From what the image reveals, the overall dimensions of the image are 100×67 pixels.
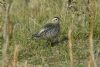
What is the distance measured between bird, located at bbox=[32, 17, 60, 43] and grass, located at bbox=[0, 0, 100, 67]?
0.46 ft

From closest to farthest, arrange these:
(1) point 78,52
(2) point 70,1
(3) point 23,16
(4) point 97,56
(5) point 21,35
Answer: (4) point 97,56, (1) point 78,52, (5) point 21,35, (2) point 70,1, (3) point 23,16

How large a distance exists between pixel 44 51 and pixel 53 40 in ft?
2.95

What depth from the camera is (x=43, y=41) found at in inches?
347

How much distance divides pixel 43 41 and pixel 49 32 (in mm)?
Answer: 423

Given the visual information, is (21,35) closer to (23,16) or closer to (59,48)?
(59,48)

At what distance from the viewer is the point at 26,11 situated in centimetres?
1105

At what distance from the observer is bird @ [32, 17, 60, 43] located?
895cm

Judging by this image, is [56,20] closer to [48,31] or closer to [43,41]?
[48,31]

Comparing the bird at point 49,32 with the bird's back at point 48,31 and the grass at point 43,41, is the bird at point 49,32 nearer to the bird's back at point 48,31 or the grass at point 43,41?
the bird's back at point 48,31

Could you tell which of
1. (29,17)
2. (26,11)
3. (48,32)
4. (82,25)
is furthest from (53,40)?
(26,11)

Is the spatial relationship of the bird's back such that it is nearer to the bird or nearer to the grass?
the bird

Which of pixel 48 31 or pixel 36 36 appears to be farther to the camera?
pixel 48 31

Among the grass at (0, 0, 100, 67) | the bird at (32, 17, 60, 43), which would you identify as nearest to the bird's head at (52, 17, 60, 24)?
the bird at (32, 17, 60, 43)

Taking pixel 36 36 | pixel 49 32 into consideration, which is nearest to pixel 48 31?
pixel 49 32
